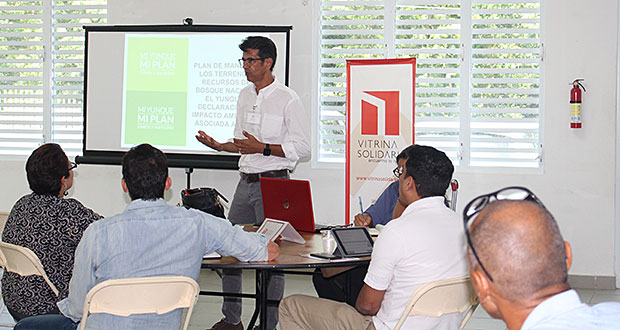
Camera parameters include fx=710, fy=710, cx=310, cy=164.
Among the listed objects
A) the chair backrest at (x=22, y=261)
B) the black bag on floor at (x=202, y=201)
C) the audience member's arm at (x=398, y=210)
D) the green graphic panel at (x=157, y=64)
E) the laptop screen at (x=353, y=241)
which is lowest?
the chair backrest at (x=22, y=261)

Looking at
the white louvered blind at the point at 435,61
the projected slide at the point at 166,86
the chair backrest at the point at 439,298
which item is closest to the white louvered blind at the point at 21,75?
the projected slide at the point at 166,86

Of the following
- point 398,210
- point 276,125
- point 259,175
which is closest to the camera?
point 398,210

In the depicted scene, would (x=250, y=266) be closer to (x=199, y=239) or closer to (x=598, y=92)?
(x=199, y=239)

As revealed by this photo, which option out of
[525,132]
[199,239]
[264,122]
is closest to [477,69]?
[525,132]

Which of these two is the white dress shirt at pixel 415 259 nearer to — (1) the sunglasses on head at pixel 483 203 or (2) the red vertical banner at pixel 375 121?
(1) the sunglasses on head at pixel 483 203

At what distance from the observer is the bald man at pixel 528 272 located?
4.31 feet

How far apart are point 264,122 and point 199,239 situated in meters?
2.14

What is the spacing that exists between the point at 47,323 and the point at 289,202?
137cm

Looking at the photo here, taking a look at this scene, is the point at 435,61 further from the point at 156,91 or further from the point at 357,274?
the point at 357,274

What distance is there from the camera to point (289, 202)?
3.78 metres

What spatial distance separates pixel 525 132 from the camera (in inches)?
234

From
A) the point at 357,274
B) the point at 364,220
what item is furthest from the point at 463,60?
the point at 357,274

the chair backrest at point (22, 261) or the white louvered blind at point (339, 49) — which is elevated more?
the white louvered blind at point (339, 49)

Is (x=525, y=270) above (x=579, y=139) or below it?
below
